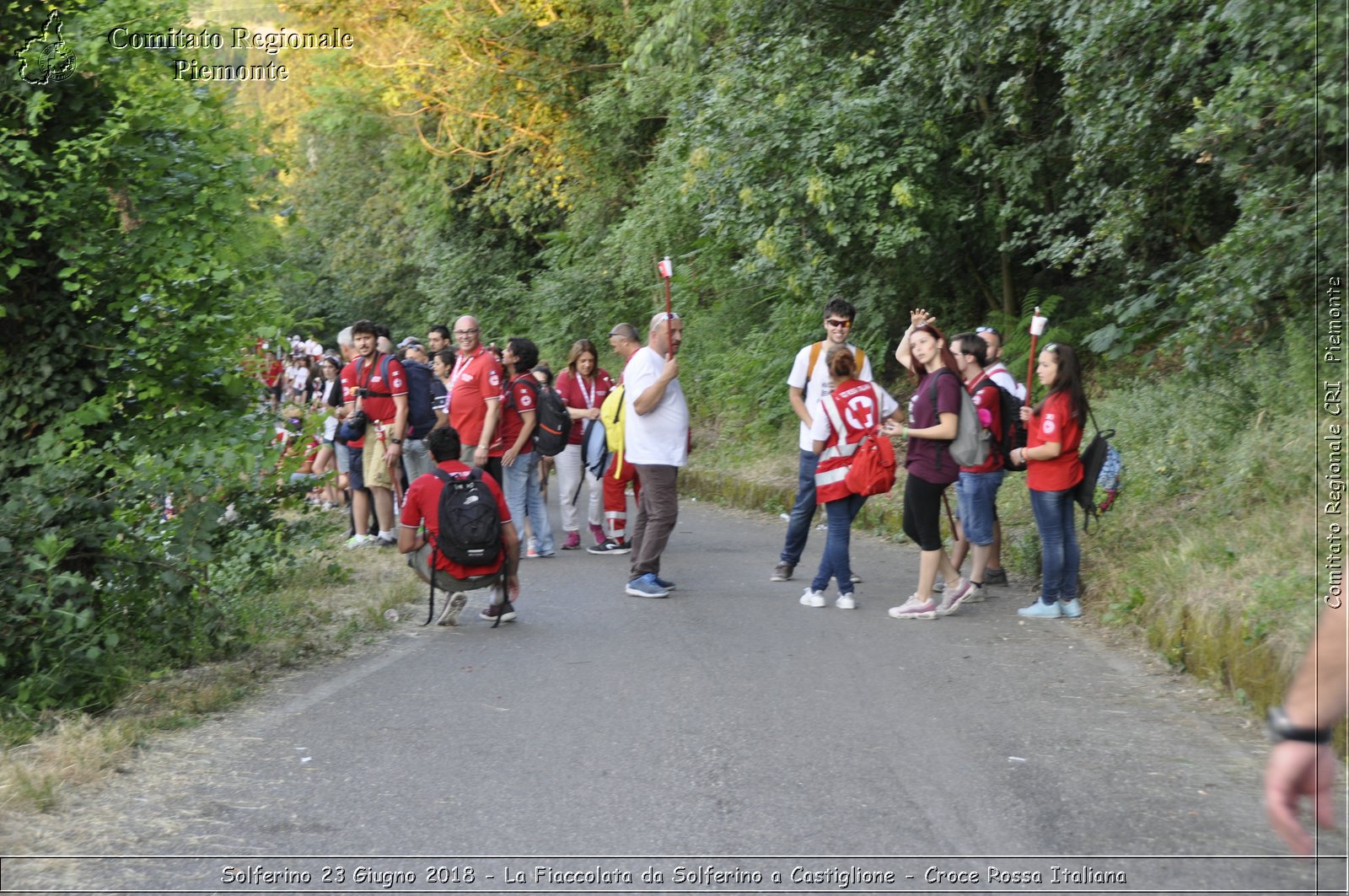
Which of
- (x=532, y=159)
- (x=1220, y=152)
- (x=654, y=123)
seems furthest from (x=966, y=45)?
(x=532, y=159)

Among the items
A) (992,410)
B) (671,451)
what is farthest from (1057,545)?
(671,451)

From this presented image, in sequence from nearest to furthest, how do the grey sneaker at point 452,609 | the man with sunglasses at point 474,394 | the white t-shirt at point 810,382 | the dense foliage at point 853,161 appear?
the grey sneaker at point 452,609 < the dense foliage at point 853,161 < the white t-shirt at point 810,382 < the man with sunglasses at point 474,394

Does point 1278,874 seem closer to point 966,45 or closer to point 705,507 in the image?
point 966,45

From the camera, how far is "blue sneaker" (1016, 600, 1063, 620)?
871cm

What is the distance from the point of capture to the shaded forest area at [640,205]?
23.6 ft

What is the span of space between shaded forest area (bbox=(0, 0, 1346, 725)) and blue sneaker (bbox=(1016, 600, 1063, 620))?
243 centimetres

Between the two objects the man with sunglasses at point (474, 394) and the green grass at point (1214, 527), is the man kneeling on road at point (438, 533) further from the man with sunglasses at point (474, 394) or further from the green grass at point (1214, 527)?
the green grass at point (1214, 527)

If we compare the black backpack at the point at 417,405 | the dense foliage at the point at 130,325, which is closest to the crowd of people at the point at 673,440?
the black backpack at the point at 417,405

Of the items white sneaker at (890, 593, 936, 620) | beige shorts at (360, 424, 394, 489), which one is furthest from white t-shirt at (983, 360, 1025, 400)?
beige shorts at (360, 424, 394, 489)

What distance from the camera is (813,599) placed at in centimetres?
927

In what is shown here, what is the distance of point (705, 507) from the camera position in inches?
648

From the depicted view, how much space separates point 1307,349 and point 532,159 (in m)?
18.0

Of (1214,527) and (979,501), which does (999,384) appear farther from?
(1214,527)

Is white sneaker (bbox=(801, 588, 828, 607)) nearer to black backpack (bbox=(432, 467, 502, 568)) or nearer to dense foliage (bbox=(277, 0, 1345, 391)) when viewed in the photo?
black backpack (bbox=(432, 467, 502, 568))
